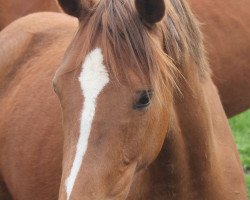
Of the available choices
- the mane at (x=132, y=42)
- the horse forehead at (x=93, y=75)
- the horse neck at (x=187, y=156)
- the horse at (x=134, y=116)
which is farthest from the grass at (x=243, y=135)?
the horse forehead at (x=93, y=75)

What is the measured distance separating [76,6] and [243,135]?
12.6ft

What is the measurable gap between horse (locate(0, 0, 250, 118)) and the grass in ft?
3.03

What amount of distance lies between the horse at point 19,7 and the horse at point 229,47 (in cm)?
104

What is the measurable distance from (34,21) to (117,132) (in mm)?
1916

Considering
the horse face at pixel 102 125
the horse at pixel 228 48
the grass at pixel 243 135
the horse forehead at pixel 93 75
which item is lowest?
the grass at pixel 243 135

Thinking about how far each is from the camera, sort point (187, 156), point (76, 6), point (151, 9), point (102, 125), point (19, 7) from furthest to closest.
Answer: point (19, 7)
point (187, 156)
point (76, 6)
point (151, 9)
point (102, 125)

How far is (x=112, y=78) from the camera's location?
259 centimetres

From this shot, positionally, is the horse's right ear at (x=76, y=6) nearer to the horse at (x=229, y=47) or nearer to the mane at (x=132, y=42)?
the mane at (x=132, y=42)

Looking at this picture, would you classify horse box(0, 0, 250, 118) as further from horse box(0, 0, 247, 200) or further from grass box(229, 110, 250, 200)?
horse box(0, 0, 247, 200)

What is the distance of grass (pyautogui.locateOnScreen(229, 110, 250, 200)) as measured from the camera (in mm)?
5805

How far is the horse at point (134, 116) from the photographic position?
256cm

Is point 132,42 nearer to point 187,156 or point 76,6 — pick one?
point 76,6

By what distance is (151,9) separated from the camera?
8.80 feet

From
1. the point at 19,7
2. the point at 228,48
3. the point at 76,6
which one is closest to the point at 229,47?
the point at 228,48
